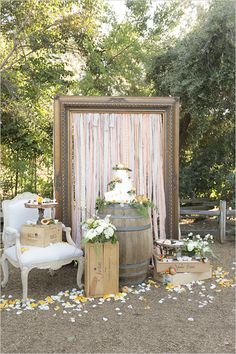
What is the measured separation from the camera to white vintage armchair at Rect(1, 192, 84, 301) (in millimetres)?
4020

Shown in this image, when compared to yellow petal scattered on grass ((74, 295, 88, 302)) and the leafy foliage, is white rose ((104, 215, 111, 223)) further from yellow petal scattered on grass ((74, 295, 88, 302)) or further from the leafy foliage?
the leafy foliage

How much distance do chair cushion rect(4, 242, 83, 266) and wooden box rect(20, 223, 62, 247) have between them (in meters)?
0.06

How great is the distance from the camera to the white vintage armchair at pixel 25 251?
402cm

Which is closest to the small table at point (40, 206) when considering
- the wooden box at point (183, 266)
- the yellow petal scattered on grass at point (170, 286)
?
the wooden box at point (183, 266)

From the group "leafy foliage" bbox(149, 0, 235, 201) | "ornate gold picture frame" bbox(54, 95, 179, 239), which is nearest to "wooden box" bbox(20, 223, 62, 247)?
"ornate gold picture frame" bbox(54, 95, 179, 239)

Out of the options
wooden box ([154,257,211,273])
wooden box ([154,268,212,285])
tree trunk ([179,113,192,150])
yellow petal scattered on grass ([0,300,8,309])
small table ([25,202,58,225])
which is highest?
tree trunk ([179,113,192,150])

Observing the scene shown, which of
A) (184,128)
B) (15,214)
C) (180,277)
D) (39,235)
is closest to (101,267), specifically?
(39,235)

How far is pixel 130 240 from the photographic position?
445 centimetres

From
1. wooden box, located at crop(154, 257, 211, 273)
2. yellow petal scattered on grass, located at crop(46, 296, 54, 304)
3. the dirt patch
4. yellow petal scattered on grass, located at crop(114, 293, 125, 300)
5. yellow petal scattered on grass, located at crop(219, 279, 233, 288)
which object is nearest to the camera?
the dirt patch

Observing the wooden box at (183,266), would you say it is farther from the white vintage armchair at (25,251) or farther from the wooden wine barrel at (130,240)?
the white vintage armchair at (25,251)

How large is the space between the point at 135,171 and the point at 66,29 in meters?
4.16

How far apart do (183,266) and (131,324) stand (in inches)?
54.4

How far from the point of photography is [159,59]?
27.1ft

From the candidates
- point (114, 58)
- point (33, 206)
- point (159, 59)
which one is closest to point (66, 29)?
point (114, 58)
